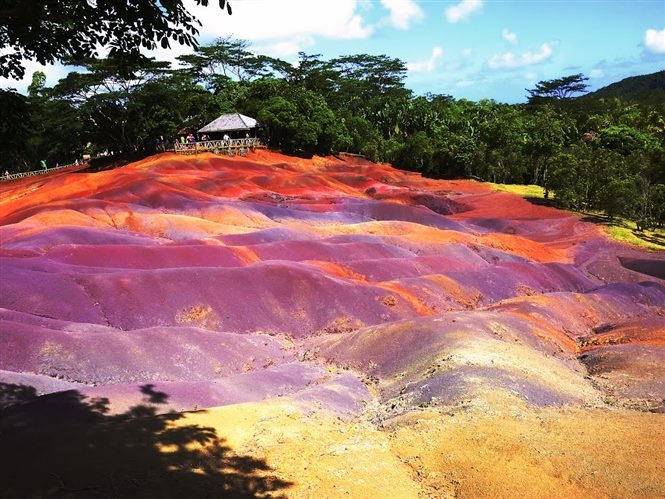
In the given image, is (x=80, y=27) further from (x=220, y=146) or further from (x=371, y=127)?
(x=371, y=127)

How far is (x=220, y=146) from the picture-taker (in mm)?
68875

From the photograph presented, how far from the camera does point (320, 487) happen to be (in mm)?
9453

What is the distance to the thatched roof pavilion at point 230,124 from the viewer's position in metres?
71.3

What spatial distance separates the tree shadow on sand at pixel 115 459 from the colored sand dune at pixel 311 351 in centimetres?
5

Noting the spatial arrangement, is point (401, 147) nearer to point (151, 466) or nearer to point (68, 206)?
point (68, 206)

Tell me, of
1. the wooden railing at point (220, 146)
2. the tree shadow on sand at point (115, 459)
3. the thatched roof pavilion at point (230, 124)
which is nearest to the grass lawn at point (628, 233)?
the wooden railing at point (220, 146)

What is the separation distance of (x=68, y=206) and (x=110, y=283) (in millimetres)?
17827

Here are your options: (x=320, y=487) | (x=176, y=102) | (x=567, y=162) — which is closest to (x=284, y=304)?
(x=320, y=487)

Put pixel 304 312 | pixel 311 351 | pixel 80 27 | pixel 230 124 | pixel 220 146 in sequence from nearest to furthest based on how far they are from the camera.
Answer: pixel 80 27
pixel 311 351
pixel 304 312
pixel 220 146
pixel 230 124

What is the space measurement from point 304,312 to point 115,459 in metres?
14.2

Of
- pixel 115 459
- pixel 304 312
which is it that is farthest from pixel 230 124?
pixel 115 459

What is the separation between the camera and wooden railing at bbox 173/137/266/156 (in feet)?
219

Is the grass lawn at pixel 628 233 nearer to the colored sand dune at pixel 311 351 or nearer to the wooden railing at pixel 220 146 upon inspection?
the colored sand dune at pixel 311 351

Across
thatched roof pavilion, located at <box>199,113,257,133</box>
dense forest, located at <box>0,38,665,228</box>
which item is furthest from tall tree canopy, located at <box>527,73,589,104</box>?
thatched roof pavilion, located at <box>199,113,257,133</box>
